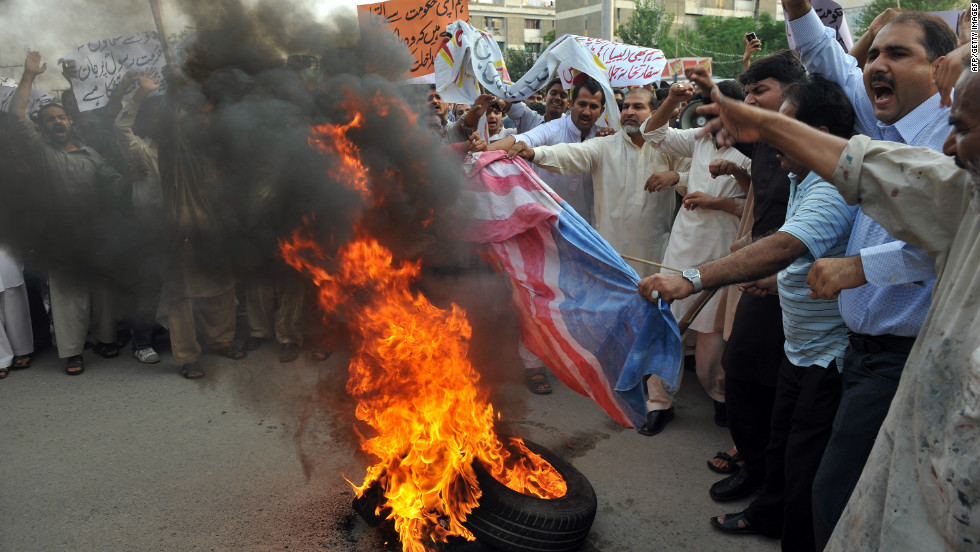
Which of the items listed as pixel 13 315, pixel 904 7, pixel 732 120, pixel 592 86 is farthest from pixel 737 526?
pixel 904 7

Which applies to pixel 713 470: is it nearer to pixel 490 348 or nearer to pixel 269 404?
pixel 490 348

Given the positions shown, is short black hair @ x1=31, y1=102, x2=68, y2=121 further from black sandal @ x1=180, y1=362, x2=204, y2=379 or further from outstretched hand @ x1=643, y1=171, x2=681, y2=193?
outstretched hand @ x1=643, y1=171, x2=681, y2=193

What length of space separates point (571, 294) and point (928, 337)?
206cm

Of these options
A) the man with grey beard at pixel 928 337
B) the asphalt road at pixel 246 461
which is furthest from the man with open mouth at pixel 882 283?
the asphalt road at pixel 246 461

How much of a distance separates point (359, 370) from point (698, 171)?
112 inches

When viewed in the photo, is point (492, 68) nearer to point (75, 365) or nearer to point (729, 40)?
point (75, 365)

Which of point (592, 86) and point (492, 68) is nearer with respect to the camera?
point (492, 68)

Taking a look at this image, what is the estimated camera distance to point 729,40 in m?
35.2

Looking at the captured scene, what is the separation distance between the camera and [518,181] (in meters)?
3.95

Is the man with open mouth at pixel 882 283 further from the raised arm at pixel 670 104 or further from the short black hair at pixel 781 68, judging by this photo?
the raised arm at pixel 670 104

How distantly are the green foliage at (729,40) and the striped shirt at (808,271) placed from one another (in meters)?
32.6

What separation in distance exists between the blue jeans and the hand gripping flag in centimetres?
83

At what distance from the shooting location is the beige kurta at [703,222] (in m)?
4.60

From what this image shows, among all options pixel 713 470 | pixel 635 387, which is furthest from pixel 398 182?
pixel 713 470
